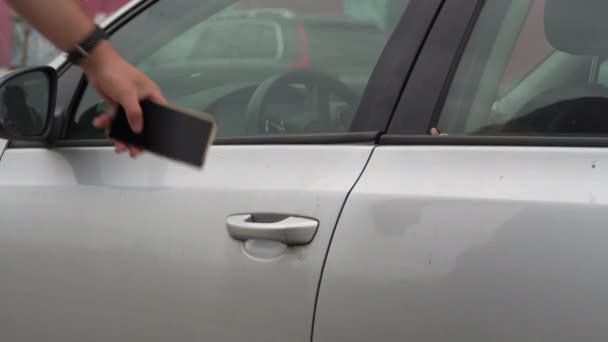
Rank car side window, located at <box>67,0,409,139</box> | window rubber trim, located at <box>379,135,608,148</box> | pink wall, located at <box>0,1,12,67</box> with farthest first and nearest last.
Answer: pink wall, located at <box>0,1,12,67</box> < car side window, located at <box>67,0,409,139</box> < window rubber trim, located at <box>379,135,608,148</box>

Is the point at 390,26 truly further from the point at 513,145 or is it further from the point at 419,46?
the point at 513,145

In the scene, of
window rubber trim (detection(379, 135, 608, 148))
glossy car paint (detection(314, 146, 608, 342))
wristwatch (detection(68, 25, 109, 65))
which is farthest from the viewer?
wristwatch (detection(68, 25, 109, 65))

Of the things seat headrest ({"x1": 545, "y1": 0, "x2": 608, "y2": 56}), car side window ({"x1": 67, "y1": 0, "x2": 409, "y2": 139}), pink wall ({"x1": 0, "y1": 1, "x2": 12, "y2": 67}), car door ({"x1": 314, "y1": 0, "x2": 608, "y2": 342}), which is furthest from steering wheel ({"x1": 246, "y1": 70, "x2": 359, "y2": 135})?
pink wall ({"x1": 0, "y1": 1, "x2": 12, "y2": 67})

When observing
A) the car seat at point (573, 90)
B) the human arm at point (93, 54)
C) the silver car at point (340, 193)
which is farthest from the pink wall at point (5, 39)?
the car seat at point (573, 90)

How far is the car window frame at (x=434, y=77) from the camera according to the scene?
1.50m

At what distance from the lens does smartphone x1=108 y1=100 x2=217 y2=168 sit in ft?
4.46

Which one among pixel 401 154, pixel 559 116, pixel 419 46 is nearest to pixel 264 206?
pixel 401 154

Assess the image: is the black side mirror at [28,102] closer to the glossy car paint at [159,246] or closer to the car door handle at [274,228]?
the glossy car paint at [159,246]

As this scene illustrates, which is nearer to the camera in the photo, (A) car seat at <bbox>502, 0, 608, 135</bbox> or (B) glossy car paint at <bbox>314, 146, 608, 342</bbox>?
(B) glossy car paint at <bbox>314, 146, 608, 342</bbox>

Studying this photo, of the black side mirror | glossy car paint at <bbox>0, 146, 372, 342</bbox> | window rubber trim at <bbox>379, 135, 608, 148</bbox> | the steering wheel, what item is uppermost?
the black side mirror

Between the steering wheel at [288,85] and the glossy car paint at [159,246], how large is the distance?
153mm

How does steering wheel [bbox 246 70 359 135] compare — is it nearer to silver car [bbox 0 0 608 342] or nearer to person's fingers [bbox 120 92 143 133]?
silver car [bbox 0 0 608 342]

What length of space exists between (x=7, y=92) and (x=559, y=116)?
1.40 m

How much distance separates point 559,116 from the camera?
4.77 feet
